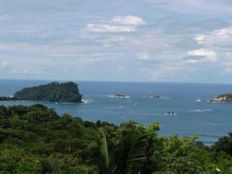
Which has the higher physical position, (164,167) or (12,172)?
(164,167)

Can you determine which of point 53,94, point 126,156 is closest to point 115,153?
point 126,156

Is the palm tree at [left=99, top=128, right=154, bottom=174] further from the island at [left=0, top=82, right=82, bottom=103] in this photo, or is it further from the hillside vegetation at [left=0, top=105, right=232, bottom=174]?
the island at [left=0, top=82, right=82, bottom=103]

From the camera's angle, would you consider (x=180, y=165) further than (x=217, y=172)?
No

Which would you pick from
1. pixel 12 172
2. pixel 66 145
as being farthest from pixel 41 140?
pixel 12 172

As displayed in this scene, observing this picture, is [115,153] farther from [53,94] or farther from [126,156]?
[53,94]

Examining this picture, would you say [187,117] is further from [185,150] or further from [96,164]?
[96,164]

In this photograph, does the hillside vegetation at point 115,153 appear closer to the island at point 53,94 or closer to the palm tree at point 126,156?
the palm tree at point 126,156

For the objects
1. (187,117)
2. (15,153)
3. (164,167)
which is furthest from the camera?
(187,117)

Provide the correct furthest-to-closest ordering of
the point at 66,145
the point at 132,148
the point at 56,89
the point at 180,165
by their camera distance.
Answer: the point at 56,89 < the point at 66,145 < the point at 180,165 < the point at 132,148

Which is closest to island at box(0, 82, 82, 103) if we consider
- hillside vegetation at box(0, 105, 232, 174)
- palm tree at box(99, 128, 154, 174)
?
hillside vegetation at box(0, 105, 232, 174)
